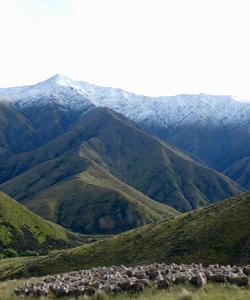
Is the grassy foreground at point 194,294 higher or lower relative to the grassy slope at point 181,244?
higher

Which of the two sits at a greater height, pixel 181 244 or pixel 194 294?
pixel 194 294

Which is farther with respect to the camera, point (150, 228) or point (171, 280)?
point (150, 228)

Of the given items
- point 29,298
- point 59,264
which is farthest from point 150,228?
point 29,298

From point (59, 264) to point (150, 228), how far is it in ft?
79.2

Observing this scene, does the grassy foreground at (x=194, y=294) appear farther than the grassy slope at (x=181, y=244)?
No

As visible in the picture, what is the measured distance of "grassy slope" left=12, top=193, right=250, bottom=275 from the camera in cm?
8723

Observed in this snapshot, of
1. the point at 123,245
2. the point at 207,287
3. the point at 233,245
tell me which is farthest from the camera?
the point at 123,245

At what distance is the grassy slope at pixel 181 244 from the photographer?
87.2 metres

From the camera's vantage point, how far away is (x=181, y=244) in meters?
96.4

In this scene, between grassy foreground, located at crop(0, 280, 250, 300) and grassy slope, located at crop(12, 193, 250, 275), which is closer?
grassy foreground, located at crop(0, 280, 250, 300)

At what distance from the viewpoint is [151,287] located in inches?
1112

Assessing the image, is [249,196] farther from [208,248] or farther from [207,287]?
[207,287]

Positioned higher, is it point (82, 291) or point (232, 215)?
point (82, 291)

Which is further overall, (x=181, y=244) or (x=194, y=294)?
(x=181, y=244)
